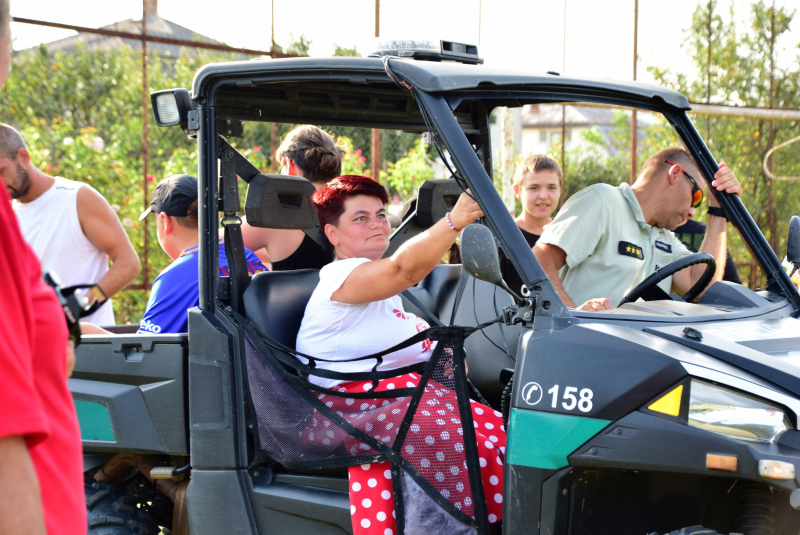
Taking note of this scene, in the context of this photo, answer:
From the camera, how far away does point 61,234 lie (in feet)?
14.0

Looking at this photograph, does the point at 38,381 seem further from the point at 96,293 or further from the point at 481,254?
the point at 481,254

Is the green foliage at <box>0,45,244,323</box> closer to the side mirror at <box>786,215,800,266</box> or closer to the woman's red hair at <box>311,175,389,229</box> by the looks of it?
the woman's red hair at <box>311,175,389,229</box>

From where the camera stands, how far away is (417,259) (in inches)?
97.2

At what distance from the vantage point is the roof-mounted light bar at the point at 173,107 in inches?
111

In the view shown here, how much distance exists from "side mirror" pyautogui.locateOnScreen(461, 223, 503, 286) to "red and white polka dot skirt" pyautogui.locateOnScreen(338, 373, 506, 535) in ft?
1.61

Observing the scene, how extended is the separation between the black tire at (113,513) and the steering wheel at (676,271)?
1948 mm

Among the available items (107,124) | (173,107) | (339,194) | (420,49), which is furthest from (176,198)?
(107,124)

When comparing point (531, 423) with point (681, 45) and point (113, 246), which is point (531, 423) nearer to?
point (113, 246)

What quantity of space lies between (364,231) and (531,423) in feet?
3.79

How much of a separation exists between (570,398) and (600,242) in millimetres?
1705

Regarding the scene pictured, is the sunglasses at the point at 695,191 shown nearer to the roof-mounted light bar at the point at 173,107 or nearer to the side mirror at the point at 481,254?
the side mirror at the point at 481,254

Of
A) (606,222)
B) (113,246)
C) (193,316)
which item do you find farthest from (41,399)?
(113,246)

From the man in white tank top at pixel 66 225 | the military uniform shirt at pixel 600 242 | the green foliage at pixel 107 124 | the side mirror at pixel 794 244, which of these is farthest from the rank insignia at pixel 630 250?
the green foliage at pixel 107 124

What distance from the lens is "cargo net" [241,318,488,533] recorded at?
2412 millimetres
